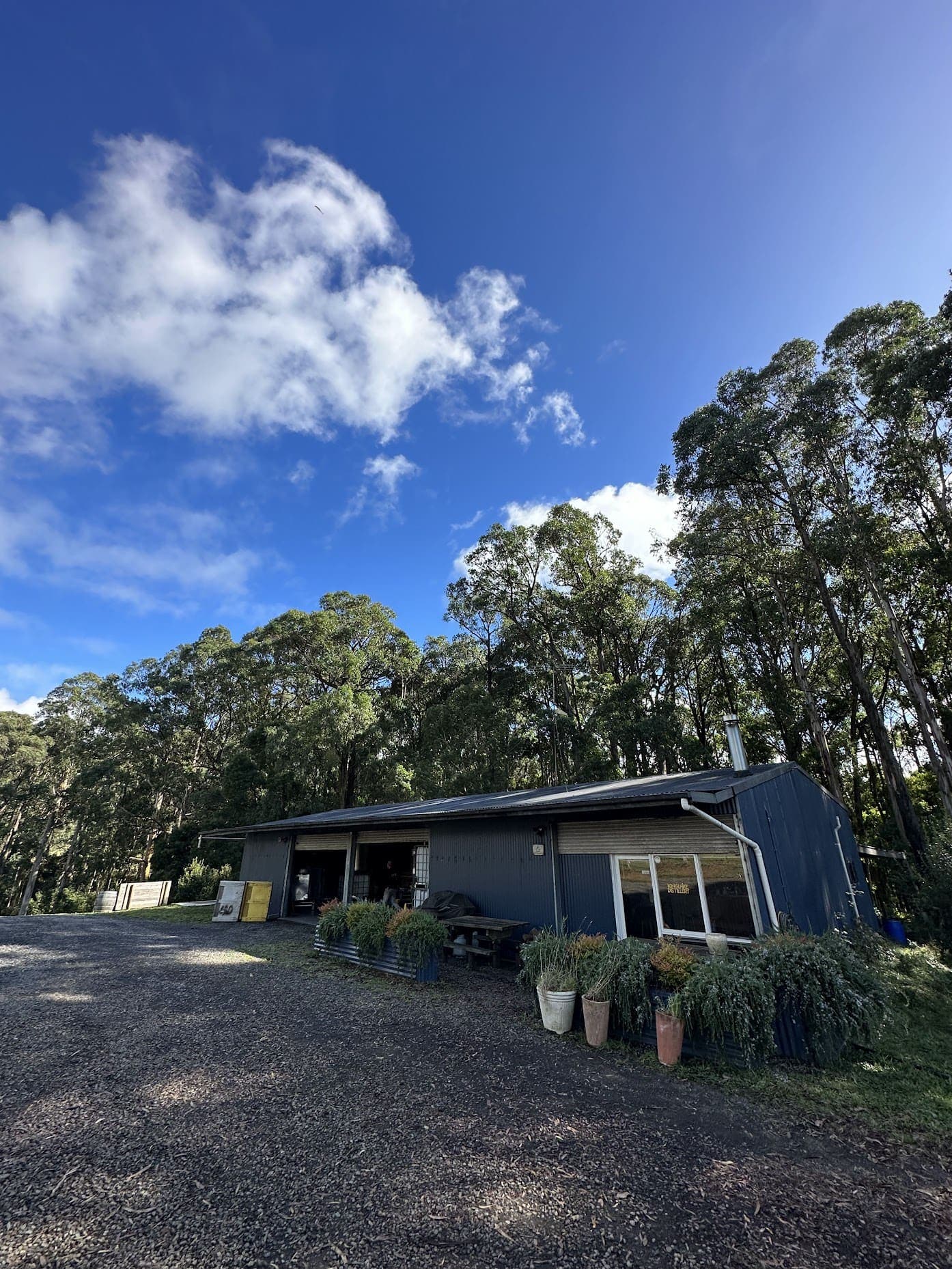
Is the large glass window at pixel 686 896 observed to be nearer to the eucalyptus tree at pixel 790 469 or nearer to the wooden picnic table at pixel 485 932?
the wooden picnic table at pixel 485 932

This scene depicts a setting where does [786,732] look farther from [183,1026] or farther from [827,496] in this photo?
[183,1026]

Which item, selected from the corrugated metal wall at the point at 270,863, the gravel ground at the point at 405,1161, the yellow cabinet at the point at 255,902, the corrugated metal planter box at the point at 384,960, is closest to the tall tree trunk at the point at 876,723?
the corrugated metal planter box at the point at 384,960

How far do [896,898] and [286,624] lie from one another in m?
25.9

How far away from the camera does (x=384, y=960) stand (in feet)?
26.4

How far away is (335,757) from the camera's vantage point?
76.9ft

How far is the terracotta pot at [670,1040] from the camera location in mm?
4695

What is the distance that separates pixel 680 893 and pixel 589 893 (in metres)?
1.48

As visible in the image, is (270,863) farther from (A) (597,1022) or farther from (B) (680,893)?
(A) (597,1022)

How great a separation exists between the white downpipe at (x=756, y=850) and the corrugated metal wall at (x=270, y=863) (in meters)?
12.3

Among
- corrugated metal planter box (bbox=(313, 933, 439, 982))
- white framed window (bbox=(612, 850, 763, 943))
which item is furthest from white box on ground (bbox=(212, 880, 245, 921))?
white framed window (bbox=(612, 850, 763, 943))

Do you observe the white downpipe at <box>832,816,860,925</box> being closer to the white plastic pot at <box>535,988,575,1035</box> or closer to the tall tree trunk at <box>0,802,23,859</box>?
the white plastic pot at <box>535,988,575,1035</box>

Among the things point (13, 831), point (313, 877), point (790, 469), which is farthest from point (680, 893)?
point (13, 831)

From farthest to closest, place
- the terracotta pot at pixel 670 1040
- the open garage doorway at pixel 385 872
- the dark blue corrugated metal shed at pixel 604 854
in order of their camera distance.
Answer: the open garage doorway at pixel 385 872 → the dark blue corrugated metal shed at pixel 604 854 → the terracotta pot at pixel 670 1040

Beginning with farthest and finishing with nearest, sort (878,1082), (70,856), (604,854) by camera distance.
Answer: (70,856) → (604,854) → (878,1082)
